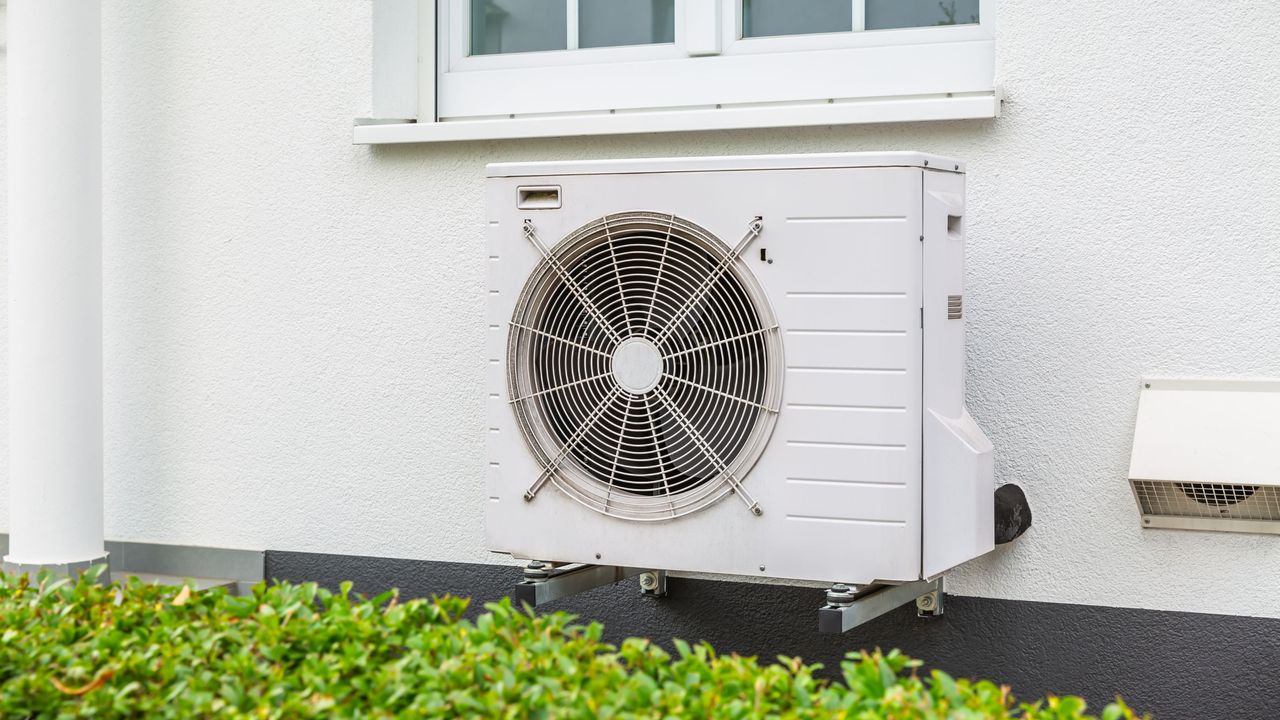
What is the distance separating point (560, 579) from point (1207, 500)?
143 cm

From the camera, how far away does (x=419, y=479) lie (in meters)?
3.92

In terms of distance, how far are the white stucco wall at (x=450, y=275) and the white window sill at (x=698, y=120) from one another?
0.06m

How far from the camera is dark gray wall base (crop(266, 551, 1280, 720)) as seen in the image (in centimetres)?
317

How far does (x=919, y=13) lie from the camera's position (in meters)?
3.53

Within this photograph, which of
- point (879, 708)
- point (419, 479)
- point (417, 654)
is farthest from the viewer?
point (419, 479)

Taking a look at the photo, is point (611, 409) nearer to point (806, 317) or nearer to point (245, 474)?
point (806, 317)

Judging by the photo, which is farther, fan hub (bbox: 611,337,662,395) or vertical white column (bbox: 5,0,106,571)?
vertical white column (bbox: 5,0,106,571)

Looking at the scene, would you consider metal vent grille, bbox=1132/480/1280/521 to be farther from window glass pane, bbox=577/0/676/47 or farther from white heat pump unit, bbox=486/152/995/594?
window glass pane, bbox=577/0/676/47

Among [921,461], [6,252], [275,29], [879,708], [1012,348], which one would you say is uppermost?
[275,29]

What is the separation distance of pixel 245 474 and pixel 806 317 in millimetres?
2001

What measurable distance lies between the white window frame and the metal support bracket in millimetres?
1088

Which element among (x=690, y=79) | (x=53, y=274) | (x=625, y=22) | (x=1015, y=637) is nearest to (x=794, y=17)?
(x=690, y=79)

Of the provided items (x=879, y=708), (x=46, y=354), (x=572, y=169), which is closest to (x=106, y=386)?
(x=46, y=354)

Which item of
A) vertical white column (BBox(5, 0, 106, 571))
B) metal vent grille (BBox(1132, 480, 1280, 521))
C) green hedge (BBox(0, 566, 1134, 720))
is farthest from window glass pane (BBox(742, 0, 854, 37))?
green hedge (BBox(0, 566, 1134, 720))
